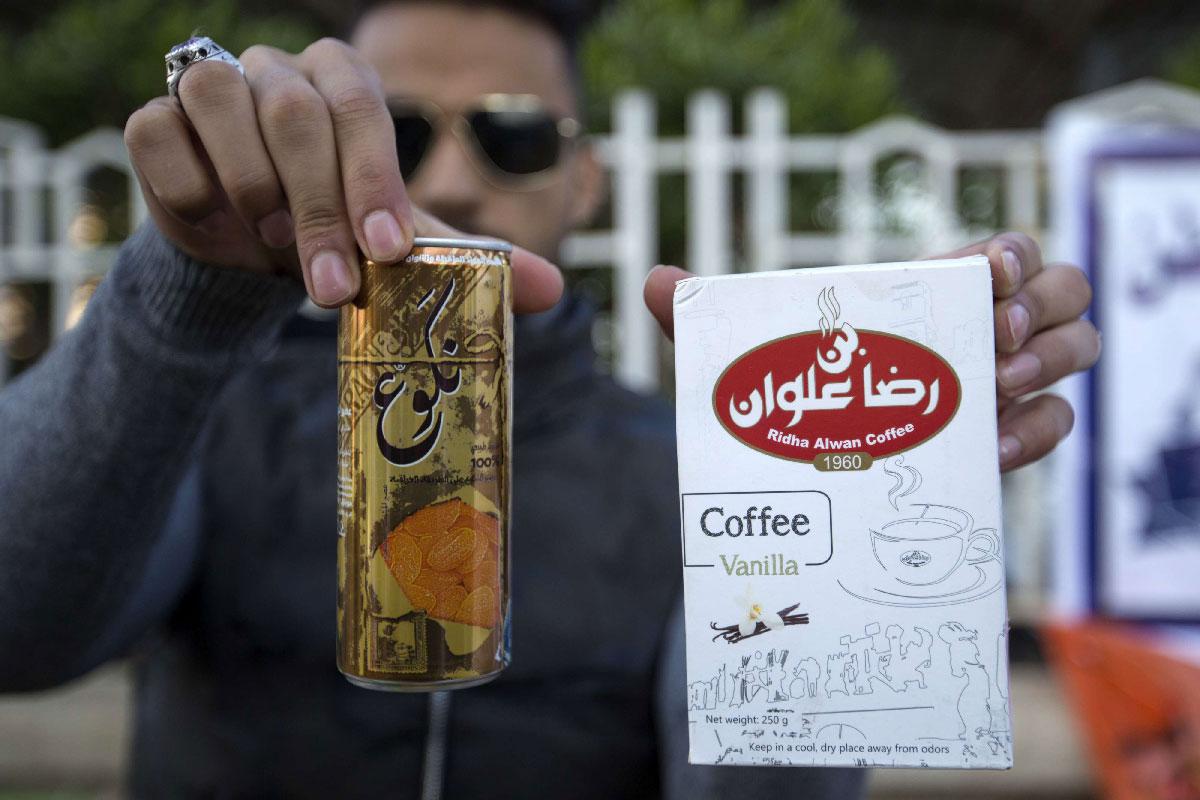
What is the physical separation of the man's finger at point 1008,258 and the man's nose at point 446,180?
1.05 metres

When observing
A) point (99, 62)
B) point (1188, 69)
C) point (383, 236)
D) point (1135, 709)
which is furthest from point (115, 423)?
point (1188, 69)

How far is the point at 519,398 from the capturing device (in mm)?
1577

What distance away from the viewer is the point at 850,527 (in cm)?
79

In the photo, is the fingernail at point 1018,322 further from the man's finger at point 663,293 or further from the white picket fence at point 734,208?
the white picket fence at point 734,208

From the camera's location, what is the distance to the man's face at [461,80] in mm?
1714

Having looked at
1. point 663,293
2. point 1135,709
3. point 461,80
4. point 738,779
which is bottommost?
point 1135,709

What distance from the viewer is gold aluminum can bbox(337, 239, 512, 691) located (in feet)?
2.61

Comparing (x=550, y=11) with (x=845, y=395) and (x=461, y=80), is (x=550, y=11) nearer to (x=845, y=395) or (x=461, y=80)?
(x=461, y=80)

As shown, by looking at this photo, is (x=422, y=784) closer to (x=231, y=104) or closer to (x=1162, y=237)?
(x=231, y=104)

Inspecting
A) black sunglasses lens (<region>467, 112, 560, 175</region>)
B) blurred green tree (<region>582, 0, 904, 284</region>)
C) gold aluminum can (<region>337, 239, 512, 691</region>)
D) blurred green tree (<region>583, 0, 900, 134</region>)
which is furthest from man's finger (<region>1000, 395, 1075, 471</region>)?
blurred green tree (<region>583, 0, 900, 134</region>)

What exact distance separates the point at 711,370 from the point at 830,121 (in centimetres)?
334

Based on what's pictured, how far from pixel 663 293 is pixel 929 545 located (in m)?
0.29

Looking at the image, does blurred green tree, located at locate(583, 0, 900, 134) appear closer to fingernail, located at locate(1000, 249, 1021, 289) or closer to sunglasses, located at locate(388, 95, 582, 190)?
sunglasses, located at locate(388, 95, 582, 190)

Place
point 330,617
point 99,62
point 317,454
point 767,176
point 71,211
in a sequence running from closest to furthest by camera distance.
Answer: point 330,617
point 317,454
point 767,176
point 71,211
point 99,62
